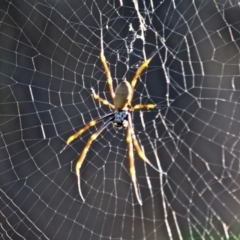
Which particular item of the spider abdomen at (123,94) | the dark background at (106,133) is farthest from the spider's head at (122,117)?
the dark background at (106,133)

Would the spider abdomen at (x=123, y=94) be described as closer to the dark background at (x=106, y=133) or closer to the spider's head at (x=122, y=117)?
the spider's head at (x=122, y=117)

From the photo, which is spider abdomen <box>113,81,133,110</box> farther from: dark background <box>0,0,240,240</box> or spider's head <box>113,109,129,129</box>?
dark background <box>0,0,240,240</box>

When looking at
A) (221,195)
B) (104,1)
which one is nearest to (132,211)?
(221,195)

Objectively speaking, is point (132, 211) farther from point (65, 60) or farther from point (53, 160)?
point (65, 60)

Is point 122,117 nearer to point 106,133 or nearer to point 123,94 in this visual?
point 123,94

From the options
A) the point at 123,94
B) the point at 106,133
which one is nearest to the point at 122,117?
the point at 123,94
